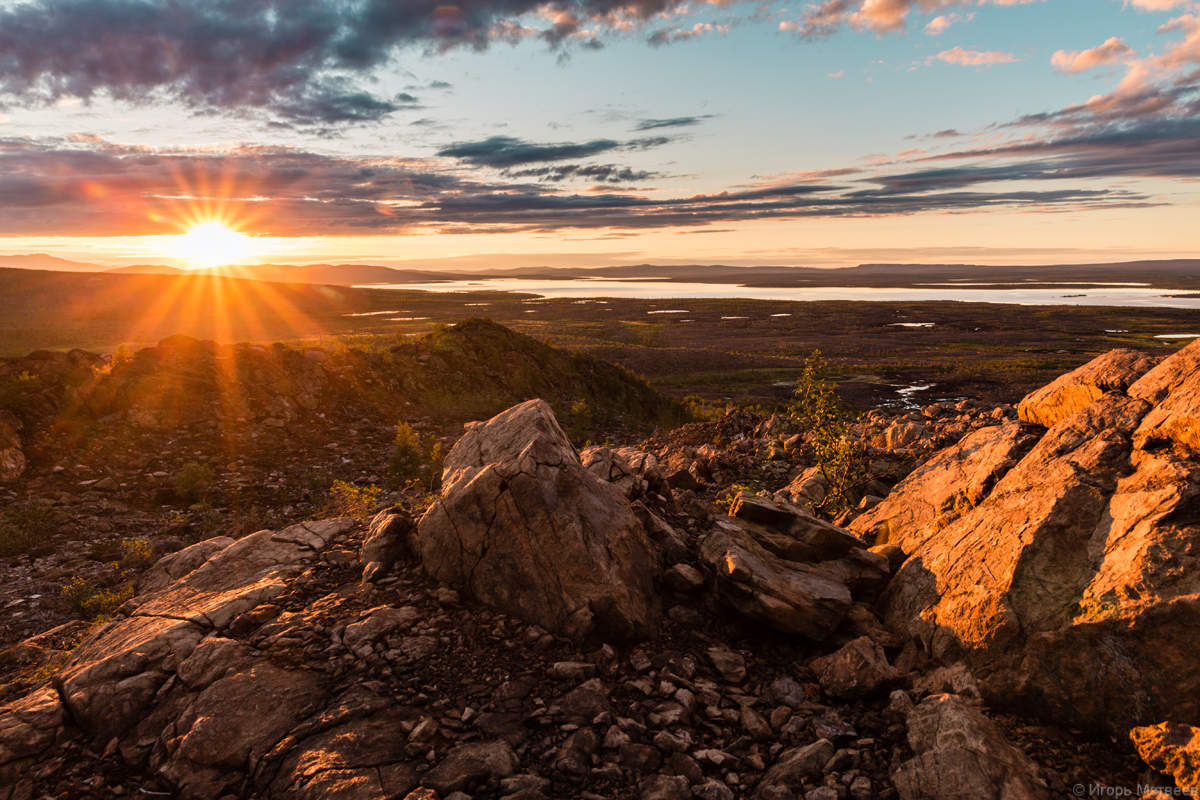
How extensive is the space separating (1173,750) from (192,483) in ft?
64.0

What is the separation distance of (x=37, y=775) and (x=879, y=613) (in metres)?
9.23

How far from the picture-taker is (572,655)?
6.70 meters

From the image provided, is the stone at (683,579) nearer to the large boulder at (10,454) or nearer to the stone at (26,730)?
the stone at (26,730)

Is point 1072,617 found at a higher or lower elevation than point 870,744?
→ higher

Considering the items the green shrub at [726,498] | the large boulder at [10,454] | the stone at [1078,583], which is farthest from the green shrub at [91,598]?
the stone at [1078,583]

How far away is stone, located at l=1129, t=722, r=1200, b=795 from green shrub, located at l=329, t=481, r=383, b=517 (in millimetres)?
11463

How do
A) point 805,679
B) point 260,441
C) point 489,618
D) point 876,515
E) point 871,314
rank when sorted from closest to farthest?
1. point 805,679
2. point 489,618
3. point 876,515
4. point 260,441
5. point 871,314

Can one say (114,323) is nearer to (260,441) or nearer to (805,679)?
(260,441)

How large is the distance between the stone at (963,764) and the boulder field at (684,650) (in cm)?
2

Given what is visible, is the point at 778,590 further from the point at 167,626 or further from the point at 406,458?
the point at 406,458

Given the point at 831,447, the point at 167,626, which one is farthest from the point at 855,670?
the point at 167,626

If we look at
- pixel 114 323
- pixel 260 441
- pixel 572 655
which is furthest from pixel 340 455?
pixel 114 323

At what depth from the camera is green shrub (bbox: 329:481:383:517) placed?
12.5 meters

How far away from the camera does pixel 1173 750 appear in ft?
15.3
